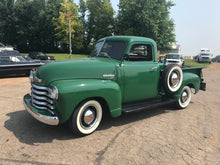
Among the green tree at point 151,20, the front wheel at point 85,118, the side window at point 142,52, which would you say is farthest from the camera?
the green tree at point 151,20

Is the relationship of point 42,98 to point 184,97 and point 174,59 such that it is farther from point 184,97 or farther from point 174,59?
point 174,59

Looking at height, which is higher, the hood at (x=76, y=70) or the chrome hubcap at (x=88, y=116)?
the hood at (x=76, y=70)

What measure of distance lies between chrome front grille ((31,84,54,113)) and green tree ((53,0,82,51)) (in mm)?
38382

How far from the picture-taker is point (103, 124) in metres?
4.06

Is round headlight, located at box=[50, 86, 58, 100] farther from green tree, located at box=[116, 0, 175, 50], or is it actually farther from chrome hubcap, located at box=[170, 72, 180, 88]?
green tree, located at box=[116, 0, 175, 50]

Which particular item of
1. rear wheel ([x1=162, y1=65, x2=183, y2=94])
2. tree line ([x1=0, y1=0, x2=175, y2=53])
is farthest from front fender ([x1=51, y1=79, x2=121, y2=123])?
tree line ([x1=0, y1=0, x2=175, y2=53])

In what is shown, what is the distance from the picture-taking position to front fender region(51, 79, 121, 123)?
9.79 ft

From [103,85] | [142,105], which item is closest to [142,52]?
[142,105]

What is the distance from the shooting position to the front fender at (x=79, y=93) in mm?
2984

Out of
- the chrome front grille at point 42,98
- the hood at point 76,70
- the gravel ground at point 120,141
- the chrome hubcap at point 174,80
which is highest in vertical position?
the hood at point 76,70

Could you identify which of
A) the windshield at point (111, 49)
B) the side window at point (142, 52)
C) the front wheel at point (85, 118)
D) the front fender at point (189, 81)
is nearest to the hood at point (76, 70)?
the windshield at point (111, 49)

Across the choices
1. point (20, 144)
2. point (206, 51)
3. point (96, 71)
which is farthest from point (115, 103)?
point (206, 51)

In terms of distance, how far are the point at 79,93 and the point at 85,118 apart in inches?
22.6

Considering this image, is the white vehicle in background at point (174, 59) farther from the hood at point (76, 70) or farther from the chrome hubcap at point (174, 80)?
the hood at point (76, 70)
